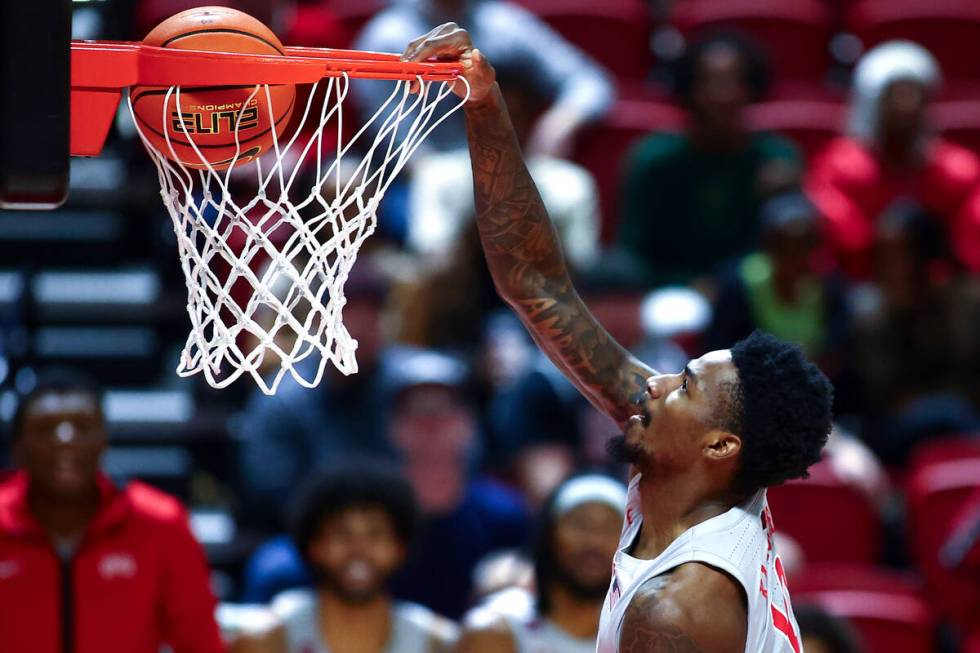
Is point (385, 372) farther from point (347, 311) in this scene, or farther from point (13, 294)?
point (13, 294)

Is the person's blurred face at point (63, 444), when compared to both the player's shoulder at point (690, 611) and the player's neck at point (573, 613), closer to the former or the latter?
the player's neck at point (573, 613)

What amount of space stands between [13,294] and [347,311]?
139cm

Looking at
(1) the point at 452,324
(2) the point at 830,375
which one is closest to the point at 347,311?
(1) the point at 452,324

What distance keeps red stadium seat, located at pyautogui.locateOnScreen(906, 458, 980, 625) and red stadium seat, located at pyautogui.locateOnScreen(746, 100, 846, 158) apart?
2145mm

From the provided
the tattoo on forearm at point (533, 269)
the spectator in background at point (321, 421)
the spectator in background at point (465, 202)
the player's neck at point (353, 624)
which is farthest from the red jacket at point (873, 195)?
the tattoo on forearm at point (533, 269)

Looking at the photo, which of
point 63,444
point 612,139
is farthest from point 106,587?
point 612,139

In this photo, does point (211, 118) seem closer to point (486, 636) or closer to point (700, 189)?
point (486, 636)

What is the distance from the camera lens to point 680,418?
3.36 m

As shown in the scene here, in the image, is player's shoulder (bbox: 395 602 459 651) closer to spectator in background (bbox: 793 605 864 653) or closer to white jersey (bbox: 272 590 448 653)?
white jersey (bbox: 272 590 448 653)

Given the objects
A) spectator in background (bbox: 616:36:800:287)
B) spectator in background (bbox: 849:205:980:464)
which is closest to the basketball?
spectator in background (bbox: 849:205:980:464)

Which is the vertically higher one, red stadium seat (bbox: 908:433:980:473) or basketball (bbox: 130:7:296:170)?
basketball (bbox: 130:7:296:170)

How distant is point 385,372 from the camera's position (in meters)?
5.97

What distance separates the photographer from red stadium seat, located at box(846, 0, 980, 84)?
805cm

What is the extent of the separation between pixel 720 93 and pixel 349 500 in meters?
2.85
